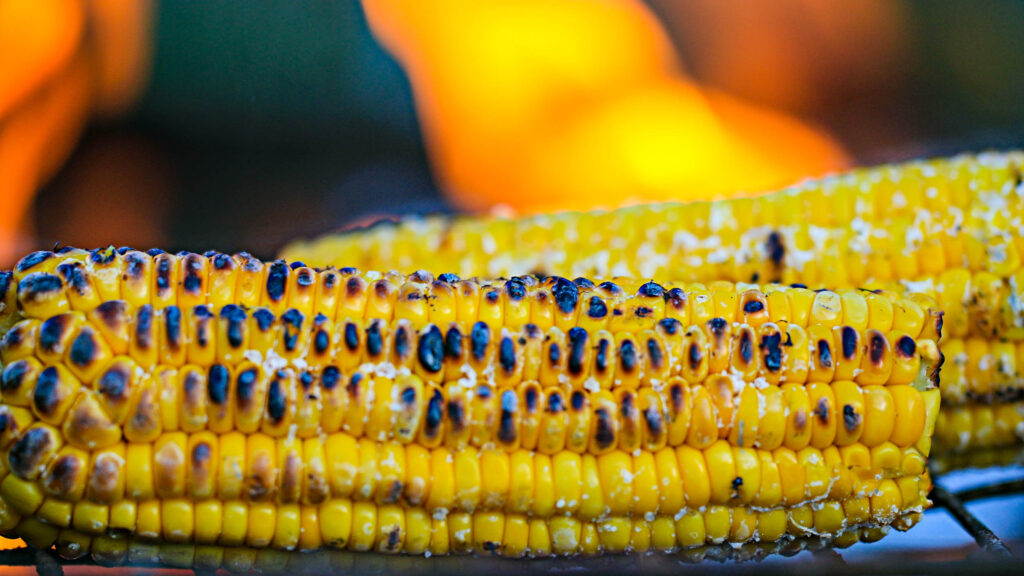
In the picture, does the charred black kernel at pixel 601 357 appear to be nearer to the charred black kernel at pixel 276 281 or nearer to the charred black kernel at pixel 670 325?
the charred black kernel at pixel 670 325

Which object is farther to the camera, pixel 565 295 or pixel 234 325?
pixel 565 295

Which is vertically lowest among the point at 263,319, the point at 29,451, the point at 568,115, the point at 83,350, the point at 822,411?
the point at 29,451

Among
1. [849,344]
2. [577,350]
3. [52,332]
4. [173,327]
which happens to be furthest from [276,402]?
[849,344]

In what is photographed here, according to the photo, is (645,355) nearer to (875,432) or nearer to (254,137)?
(875,432)

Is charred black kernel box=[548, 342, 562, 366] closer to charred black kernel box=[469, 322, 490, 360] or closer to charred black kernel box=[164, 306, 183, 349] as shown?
charred black kernel box=[469, 322, 490, 360]

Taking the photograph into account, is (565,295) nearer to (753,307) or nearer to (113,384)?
(753,307)
